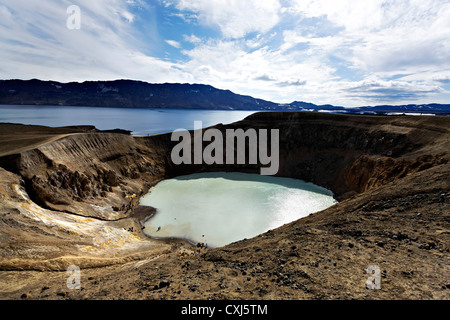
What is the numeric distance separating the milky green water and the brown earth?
7.17 ft

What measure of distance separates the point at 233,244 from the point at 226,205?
14420 millimetres

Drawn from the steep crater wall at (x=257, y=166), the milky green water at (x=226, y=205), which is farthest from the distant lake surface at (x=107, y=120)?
the milky green water at (x=226, y=205)

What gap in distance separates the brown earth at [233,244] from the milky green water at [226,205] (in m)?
2.19

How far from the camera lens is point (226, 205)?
2839cm

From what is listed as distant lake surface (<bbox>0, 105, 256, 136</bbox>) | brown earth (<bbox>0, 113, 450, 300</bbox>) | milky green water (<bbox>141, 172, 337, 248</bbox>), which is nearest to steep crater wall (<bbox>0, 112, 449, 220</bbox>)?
brown earth (<bbox>0, 113, 450, 300</bbox>)

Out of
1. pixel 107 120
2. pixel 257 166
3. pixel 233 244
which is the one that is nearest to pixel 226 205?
pixel 233 244

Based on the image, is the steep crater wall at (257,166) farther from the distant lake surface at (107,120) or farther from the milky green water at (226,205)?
the distant lake surface at (107,120)

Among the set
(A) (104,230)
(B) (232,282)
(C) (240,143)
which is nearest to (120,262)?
(A) (104,230)

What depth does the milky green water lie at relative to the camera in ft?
74.5

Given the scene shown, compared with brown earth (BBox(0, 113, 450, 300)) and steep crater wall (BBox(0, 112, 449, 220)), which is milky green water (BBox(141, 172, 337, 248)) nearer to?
brown earth (BBox(0, 113, 450, 300))

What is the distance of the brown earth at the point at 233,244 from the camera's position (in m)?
6.98
